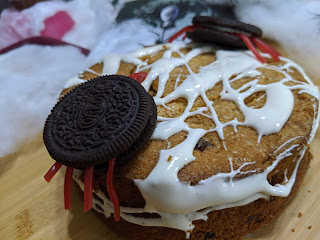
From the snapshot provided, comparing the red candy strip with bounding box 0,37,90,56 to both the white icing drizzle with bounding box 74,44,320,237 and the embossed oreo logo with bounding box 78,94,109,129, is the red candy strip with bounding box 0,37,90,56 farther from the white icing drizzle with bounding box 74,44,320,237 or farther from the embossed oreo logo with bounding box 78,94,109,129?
the embossed oreo logo with bounding box 78,94,109,129

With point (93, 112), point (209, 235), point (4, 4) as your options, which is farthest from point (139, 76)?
point (4, 4)

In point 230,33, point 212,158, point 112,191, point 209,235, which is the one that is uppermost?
point 230,33

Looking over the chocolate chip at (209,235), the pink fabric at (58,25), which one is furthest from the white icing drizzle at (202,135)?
the pink fabric at (58,25)

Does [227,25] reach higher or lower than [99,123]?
higher

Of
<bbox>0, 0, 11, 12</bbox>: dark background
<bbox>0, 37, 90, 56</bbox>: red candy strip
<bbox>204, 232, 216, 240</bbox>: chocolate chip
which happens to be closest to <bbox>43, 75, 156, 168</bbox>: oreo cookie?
<bbox>204, 232, 216, 240</bbox>: chocolate chip

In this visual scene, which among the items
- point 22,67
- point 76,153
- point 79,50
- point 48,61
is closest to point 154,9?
point 79,50

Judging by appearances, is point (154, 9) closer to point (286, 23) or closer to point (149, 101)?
point (286, 23)

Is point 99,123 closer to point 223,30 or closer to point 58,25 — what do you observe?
point 223,30
